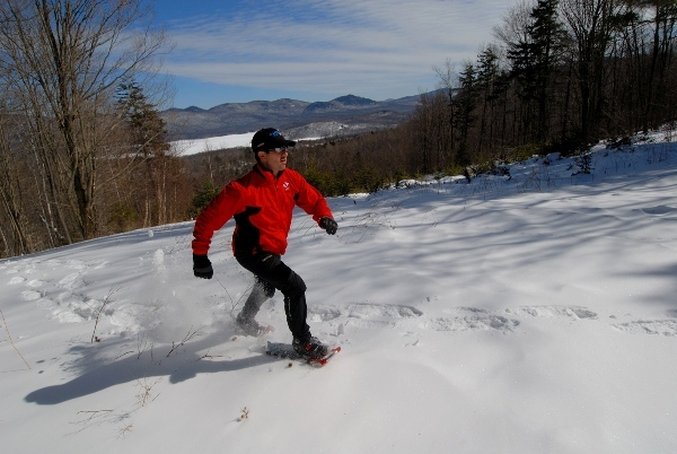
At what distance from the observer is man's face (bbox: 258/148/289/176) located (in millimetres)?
2975

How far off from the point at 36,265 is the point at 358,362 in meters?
6.81

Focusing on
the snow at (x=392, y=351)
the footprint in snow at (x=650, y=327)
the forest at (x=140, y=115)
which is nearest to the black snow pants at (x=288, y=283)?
the snow at (x=392, y=351)

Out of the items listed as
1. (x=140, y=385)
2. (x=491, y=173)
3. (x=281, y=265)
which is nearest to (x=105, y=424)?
(x=140, y=385)

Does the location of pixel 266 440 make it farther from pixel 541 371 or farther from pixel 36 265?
pixel 36 265

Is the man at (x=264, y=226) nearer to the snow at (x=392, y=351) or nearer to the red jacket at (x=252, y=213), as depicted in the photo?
the red jacket at (x=252, y=213)

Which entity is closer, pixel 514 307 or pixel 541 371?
pixel 541 371

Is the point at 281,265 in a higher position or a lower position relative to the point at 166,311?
higher

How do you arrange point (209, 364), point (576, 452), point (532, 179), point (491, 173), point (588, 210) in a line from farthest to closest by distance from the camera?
point (491, 173) → point (532, 179) → point (588, 210) → point (209, 364) → point (576, 452)

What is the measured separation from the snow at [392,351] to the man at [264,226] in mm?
404

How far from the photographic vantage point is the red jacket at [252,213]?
293cm

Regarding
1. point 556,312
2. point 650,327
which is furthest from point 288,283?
point 650,327

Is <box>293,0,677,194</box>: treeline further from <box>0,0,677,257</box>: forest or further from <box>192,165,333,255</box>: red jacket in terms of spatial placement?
<box>192,165,333,255</box>: red jacket

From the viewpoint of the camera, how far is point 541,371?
2.49 meters

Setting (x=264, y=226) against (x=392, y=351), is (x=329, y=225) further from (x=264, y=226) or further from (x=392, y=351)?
(x=392, y=351)
